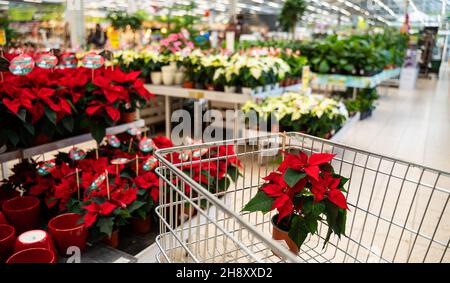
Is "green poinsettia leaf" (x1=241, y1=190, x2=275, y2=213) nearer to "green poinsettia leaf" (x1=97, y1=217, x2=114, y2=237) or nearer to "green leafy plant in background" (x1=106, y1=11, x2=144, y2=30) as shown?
"green poinsettia leaf" (x1=97, y1=217, x2=114, y2=237)

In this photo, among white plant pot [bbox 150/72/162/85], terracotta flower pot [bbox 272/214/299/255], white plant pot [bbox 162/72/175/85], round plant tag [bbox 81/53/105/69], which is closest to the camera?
terracotta flower pot [bbox 272/214/299/255]

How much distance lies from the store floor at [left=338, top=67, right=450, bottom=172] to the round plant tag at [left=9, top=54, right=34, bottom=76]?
1.95 meters

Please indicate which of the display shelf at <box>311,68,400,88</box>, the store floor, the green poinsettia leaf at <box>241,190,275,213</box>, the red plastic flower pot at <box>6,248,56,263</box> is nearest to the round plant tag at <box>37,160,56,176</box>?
the red plastic flower pot at <box>6,248,56,263</box>

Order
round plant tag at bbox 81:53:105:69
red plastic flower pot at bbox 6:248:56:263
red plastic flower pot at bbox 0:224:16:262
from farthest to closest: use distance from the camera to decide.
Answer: round plant tag at bbox 81:53:105:69
red plastic flower pot at bbox 0:224:16:262
red plastic flower pot at bbox 6:248:56:263

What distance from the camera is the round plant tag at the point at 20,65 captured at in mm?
1612

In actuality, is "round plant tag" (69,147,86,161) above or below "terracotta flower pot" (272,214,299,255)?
below

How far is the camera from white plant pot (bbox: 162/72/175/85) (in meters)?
4.12

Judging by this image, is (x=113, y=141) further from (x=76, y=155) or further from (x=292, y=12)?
(x=292, y=12)

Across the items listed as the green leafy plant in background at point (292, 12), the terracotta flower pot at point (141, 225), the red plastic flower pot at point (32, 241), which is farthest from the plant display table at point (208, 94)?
the green leafy plant in background at point (292, 12)

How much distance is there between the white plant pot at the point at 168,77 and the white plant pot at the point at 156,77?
0.28 ft

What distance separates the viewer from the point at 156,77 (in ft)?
13.9
